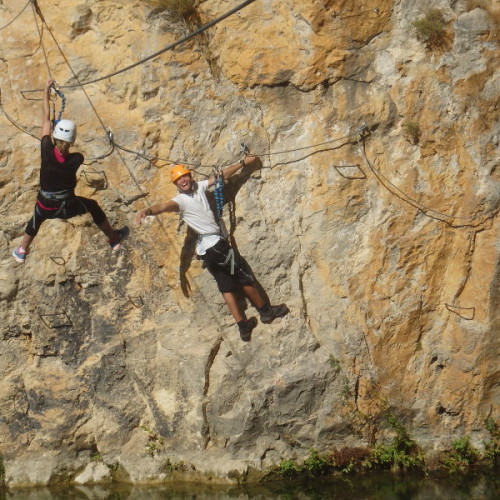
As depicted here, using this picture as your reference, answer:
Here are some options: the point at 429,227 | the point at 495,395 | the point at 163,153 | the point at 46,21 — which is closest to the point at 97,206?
the point at 163,153

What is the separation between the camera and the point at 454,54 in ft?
26.0

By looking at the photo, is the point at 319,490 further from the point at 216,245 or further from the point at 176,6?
the point at 176,6

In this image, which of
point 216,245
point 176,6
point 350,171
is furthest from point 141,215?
point 176,6

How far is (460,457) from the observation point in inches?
320

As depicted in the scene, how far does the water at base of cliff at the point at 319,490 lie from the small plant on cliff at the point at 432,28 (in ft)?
15.6

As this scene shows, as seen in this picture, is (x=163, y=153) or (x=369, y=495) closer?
(x=369, y=495)

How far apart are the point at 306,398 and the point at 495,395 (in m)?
2.11

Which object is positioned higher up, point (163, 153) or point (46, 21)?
point (46, 21)

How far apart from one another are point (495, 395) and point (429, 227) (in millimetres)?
2019

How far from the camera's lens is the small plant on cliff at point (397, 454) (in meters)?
8.26

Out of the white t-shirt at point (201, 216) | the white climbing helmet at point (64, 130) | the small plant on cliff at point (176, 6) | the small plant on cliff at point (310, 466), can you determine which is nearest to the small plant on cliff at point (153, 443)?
the small plant on cliff at point (310, 466)

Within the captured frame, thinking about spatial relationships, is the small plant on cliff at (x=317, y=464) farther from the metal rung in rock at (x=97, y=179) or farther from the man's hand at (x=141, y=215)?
the metal rung in rock at (x=97, y=179)

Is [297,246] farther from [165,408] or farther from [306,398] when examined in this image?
[165,408]

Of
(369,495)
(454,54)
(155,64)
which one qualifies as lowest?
(369,495)
